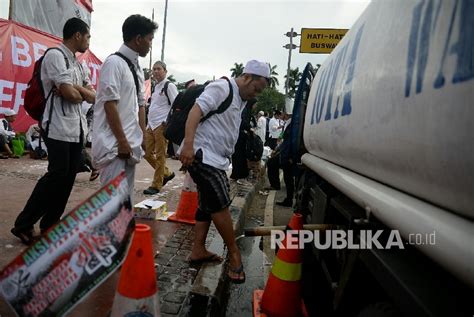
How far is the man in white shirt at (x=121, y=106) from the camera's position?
2.44 meters

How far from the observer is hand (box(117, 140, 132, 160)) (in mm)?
2480

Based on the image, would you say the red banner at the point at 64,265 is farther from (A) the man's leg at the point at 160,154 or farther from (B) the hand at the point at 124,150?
(A) the man's leg at the point at 160,154

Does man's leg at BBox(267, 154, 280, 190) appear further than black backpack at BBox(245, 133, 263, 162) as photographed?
Yes

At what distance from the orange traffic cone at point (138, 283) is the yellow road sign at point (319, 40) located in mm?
6248

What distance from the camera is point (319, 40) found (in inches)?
276

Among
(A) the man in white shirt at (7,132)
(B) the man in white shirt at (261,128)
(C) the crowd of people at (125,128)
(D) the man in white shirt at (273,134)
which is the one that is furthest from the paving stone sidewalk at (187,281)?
(D) the man in white shirt at (273,134)

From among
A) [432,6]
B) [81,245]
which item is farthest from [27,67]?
[432,6]

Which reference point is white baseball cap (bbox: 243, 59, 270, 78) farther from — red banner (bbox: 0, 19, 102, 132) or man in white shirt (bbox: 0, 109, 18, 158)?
red banner (bbox: 0, 19, 102, 132)

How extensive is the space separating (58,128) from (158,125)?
2.51 meters

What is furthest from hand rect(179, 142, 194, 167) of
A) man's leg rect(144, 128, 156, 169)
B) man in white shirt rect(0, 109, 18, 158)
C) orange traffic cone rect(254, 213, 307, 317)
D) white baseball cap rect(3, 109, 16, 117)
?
white baseball cap rect(3, 109, 16, 117)

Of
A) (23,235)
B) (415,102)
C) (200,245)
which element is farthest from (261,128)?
(415,102)

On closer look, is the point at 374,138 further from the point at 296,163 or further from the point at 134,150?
the point at 296,163

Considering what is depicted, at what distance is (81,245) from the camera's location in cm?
121

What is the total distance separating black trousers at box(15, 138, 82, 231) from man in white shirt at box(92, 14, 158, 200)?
56cm
